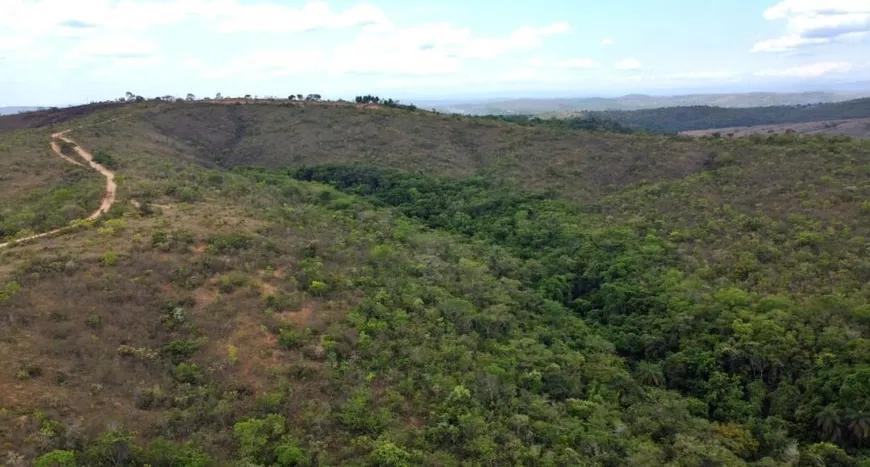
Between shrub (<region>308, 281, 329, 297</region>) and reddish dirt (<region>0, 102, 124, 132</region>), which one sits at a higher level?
reddish dirt (<region>0, 102, 124, 132</region>)

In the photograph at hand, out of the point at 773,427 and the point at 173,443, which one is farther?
the point at 773,427

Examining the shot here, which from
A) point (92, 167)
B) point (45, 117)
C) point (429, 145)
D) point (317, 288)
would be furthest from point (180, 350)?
point (45, 117)

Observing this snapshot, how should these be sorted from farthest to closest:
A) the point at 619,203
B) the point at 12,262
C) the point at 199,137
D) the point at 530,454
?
the point at 199,137 < the point at 619,203 < the point at 12,262 < the point at 530,454

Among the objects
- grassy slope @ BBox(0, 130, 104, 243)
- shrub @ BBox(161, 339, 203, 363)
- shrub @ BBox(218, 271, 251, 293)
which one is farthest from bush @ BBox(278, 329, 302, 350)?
grassy slope @ BBox(0, 130, 104, 243)

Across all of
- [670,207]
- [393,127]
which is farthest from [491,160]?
[670,207]

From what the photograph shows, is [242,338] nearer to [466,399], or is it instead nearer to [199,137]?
[466,399]

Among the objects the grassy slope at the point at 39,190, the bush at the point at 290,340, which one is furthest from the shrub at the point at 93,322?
the grassy slope at the point at 39,190

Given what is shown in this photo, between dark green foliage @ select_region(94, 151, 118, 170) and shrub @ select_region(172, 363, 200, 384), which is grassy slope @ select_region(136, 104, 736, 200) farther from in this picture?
shrub @ select_region(172, 363, 200, 384)
